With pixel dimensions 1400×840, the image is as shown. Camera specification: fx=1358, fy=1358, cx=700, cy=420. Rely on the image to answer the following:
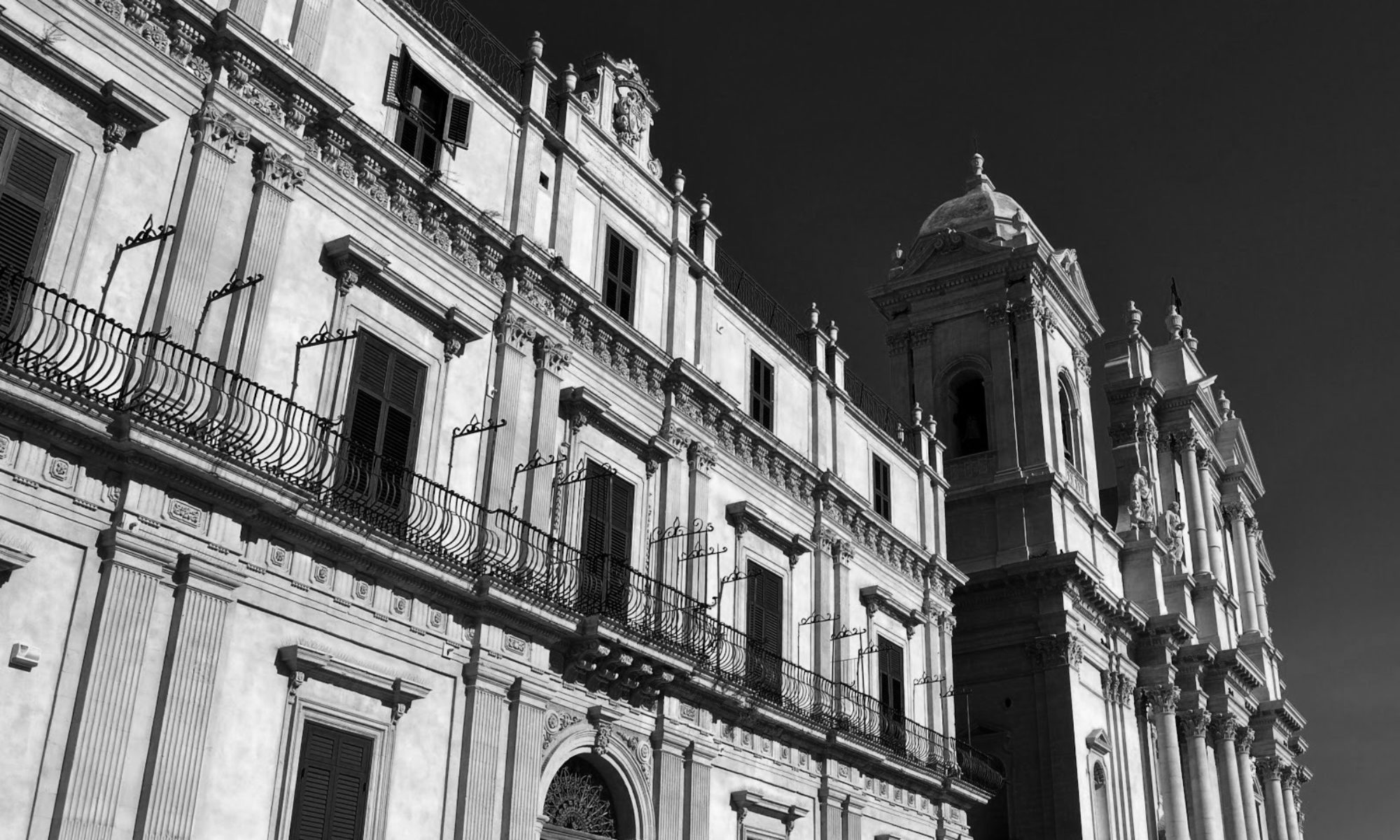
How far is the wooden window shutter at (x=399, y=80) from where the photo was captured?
1766 centimetres

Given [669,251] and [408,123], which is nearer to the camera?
[408,123]

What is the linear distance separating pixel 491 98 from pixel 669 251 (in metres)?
4.80

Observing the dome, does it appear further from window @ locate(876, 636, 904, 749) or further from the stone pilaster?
the stone pilaster

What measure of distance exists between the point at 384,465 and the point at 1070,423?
27418mm

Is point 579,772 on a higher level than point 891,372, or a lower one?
lower

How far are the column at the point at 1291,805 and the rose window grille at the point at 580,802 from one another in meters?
38.1

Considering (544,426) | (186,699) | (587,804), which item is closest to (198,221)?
(186,699)

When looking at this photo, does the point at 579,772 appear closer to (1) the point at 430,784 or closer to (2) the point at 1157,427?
(1) the point at 430,784

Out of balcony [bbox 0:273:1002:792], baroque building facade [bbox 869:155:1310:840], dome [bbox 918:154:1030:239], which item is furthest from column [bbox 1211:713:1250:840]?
balcony [bbox 0:273:1002:792]

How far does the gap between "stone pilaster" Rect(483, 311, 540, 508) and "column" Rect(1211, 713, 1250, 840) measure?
105ft

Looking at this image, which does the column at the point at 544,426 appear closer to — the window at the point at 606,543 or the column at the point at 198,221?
the window at the point at 606,543

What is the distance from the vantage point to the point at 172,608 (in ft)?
43.3

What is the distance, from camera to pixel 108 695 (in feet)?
40.5

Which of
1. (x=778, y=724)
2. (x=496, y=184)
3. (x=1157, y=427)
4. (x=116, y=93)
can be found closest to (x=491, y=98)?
(x=496, y=184)
